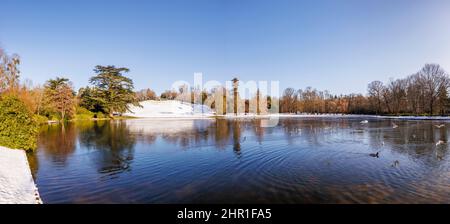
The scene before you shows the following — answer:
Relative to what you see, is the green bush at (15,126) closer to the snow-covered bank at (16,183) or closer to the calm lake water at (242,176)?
the calm lake water at (242,176)

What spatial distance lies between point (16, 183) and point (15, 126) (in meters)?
8.18

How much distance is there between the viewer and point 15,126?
1345cm

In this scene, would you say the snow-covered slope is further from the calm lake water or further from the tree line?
the calm lake water

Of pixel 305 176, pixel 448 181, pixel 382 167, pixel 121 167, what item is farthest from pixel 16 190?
pixel 448 181

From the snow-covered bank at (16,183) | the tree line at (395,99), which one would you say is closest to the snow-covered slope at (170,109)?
the tree line at (395,99)

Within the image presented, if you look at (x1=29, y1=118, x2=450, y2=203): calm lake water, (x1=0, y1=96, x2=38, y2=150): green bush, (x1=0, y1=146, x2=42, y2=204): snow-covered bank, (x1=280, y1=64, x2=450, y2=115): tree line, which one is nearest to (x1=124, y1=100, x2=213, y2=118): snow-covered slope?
(x1=280, y1=64, x2=450, y2=115): tree line

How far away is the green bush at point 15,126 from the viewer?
13.0 m

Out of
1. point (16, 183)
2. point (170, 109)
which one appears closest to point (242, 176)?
point (16, 183)

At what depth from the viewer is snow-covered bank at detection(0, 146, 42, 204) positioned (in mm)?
6406

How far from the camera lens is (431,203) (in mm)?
6754

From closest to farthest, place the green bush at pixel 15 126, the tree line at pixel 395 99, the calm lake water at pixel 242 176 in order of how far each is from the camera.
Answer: the calm lake water at pixel 242 176 < the green bush at pixel 15 126 < the tree line at pixel 395 99

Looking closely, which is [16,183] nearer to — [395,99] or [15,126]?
[15,126]

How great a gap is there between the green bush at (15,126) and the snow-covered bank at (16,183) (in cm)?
324

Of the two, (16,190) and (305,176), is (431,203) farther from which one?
(16,190)
